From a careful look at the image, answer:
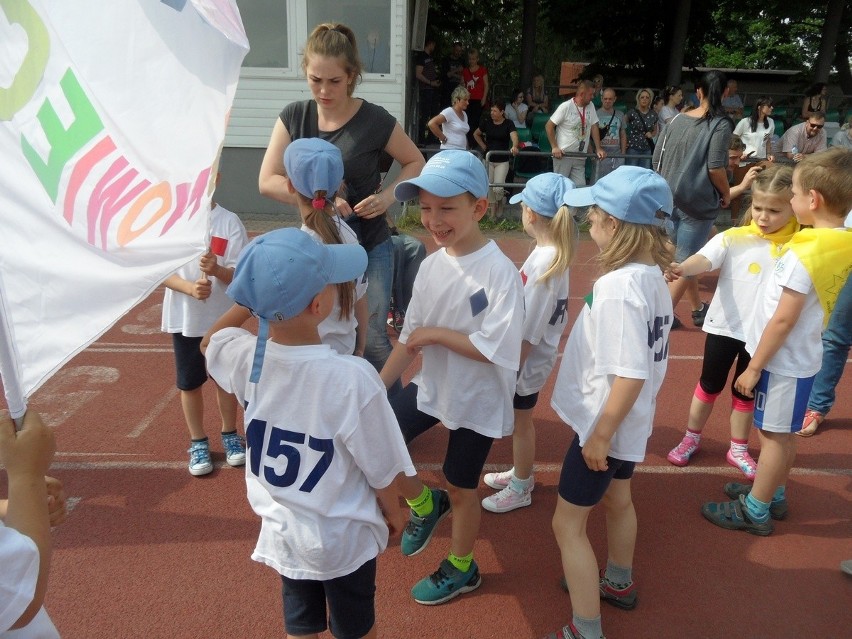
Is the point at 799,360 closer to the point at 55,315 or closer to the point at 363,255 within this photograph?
the point at 363,255

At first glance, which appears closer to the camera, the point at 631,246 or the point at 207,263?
the point at 631,246

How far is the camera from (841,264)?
9.97ft

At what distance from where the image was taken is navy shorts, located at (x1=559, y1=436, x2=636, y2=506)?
8.34 ft

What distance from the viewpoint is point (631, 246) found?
97.7 inches

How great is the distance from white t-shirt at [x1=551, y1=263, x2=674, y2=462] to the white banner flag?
1.36m

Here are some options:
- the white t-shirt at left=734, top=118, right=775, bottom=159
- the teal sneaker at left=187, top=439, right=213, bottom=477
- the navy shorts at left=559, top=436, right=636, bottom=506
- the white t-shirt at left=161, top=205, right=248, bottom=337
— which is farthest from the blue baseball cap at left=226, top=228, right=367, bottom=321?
the white t-shirt at left=734, top=118, right=775, bottom=159

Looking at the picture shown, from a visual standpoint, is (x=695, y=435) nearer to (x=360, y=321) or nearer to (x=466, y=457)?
(x=466, y=457)

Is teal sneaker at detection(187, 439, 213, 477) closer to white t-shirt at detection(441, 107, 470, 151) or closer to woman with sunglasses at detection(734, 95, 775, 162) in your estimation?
white t-shirt at detection(441, 107, 470, 151)

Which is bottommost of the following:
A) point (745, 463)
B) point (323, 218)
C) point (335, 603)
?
point (745, 463)

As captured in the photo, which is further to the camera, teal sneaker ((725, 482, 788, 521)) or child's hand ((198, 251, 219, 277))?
teal sneaker ((725, 482, 788, 521))

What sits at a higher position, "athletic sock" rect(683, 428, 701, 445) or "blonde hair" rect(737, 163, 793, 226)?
"blonde hair" rect(737, 163, 793, 226)

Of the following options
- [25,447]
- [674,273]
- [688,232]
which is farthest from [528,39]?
[25,447]

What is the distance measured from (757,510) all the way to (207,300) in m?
2.95

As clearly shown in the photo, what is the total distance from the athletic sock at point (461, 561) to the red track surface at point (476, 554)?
156mm
